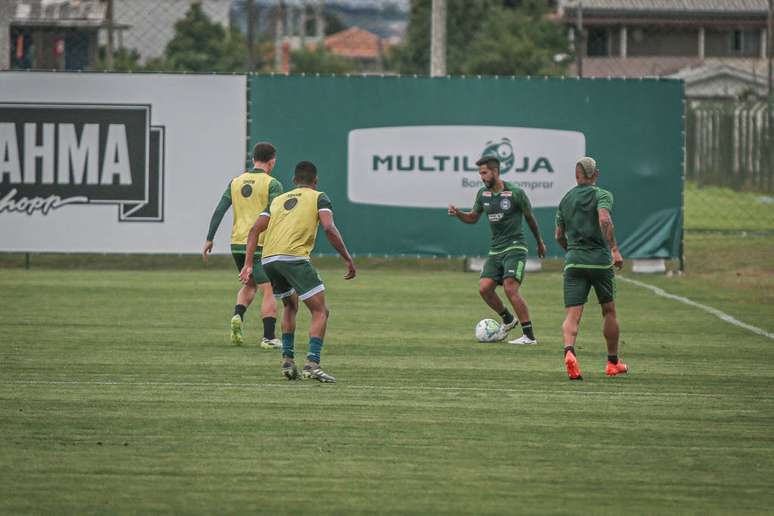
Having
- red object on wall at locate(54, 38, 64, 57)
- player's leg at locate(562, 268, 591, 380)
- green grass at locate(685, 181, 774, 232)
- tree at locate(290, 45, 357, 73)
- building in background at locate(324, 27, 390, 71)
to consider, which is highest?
building in background at locate(324, 27, 390, 71)

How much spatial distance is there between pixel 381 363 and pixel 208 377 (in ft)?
6.21

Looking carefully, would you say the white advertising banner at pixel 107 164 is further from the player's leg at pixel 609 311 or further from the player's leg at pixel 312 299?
the player's leg at pixel 609 311

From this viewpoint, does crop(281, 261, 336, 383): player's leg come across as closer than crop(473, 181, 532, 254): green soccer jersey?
Yes

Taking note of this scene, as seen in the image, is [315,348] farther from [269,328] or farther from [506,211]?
[506,211]

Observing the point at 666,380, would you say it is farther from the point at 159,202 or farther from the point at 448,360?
the point at 159,202

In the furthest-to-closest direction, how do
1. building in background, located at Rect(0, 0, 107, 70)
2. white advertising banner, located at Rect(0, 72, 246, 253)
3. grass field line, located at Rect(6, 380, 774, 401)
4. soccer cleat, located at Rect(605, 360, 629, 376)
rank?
building in background, located at Rect(0, 0, 107, 70) < white advertising banner, located at Rect(0, 72, 246, 253) < soccer cleat, located at Rect(605, 360, 629, 376) < grass field line, located at Rect(6, 380, 774, 401)

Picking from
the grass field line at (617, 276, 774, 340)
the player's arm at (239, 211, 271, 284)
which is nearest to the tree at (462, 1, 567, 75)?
the grass field line at (617, 276, 774, 340)

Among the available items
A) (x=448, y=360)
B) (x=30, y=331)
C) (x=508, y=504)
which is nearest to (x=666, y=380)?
(x=448, y=360)

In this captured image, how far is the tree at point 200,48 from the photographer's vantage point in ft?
168

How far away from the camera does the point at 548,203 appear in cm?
2394

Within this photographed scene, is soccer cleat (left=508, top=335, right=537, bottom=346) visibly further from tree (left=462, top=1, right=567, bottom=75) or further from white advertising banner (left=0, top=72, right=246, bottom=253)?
tree (left=462, top=1, right=567, bottom=75)

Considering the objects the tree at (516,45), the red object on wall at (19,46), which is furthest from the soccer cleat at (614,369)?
the tree at (516,45)

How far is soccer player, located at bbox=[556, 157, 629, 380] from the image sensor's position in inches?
495

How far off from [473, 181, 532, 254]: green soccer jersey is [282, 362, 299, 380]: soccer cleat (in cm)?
407
